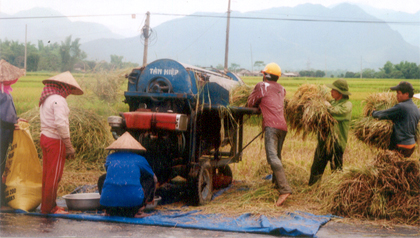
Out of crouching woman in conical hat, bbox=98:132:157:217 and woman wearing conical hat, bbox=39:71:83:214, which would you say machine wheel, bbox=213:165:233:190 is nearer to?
crouching woman in conical hat, bbox=98:132:157:217

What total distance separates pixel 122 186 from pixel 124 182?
6cm

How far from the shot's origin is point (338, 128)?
21.0 feet

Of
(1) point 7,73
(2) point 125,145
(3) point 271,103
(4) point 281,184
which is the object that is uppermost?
(1) point 7,73

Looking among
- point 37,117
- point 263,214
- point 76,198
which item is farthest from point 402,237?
point 37,117

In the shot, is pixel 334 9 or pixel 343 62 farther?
pixel 334 9

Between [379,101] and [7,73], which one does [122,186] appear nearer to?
A: [7,73]

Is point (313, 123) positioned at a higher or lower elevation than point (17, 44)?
lower

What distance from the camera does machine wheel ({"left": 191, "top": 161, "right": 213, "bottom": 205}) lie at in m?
5.93

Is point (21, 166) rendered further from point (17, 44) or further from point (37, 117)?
point (17, 44)

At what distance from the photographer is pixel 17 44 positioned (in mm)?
26312

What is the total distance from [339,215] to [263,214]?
109cm

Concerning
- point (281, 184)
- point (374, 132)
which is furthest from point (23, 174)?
point (374, 132)

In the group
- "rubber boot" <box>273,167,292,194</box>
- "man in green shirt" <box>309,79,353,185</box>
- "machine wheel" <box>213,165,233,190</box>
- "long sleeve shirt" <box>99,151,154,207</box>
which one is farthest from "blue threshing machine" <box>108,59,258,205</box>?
"man in green shirt" <box>309,79,353,185</box>

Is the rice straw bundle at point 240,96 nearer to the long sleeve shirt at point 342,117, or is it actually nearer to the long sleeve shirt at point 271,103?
the long sleeve shirt at point 271,103
